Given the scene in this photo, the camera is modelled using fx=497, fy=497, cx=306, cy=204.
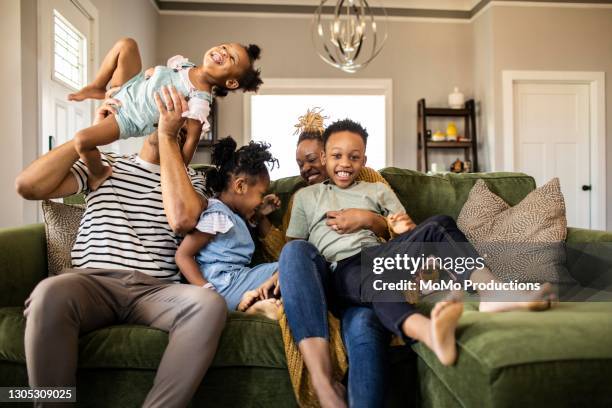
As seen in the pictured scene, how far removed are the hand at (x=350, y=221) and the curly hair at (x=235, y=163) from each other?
307 millimetres

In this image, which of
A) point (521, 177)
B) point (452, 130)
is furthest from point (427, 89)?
point (521, 177)

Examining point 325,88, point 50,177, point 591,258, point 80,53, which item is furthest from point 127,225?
point 325,88

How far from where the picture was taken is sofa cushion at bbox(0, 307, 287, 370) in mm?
1340

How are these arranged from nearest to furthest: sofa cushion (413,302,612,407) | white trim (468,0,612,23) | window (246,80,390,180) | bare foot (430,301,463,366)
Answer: sofa cushion (413,302,612,407)
bare foot (430,301,463,366)
white trim (468,0,612,23)
window (246,80,390,180)

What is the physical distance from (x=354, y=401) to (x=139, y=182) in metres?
0.95

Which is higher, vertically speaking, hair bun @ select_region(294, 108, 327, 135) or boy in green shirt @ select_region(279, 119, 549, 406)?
hair bun @ select_region(294, 108, 327, 135)

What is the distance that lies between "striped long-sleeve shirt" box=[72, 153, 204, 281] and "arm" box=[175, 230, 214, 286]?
2.3 inches

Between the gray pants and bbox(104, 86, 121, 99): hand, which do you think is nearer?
the gray pants

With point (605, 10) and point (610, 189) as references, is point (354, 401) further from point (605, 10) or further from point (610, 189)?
point (605, 10)

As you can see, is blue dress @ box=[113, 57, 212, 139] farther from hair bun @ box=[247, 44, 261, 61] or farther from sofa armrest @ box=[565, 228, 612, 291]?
sofa armrest @ box=[565, 228, 612, 291]

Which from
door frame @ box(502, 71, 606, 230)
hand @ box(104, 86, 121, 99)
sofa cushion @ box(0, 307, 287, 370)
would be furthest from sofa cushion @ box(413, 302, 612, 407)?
door frame @ box(502, 71, 606, 230)

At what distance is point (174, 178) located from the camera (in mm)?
1535

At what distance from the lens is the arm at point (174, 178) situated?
5.02ft

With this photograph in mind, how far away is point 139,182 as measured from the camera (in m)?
1.63
